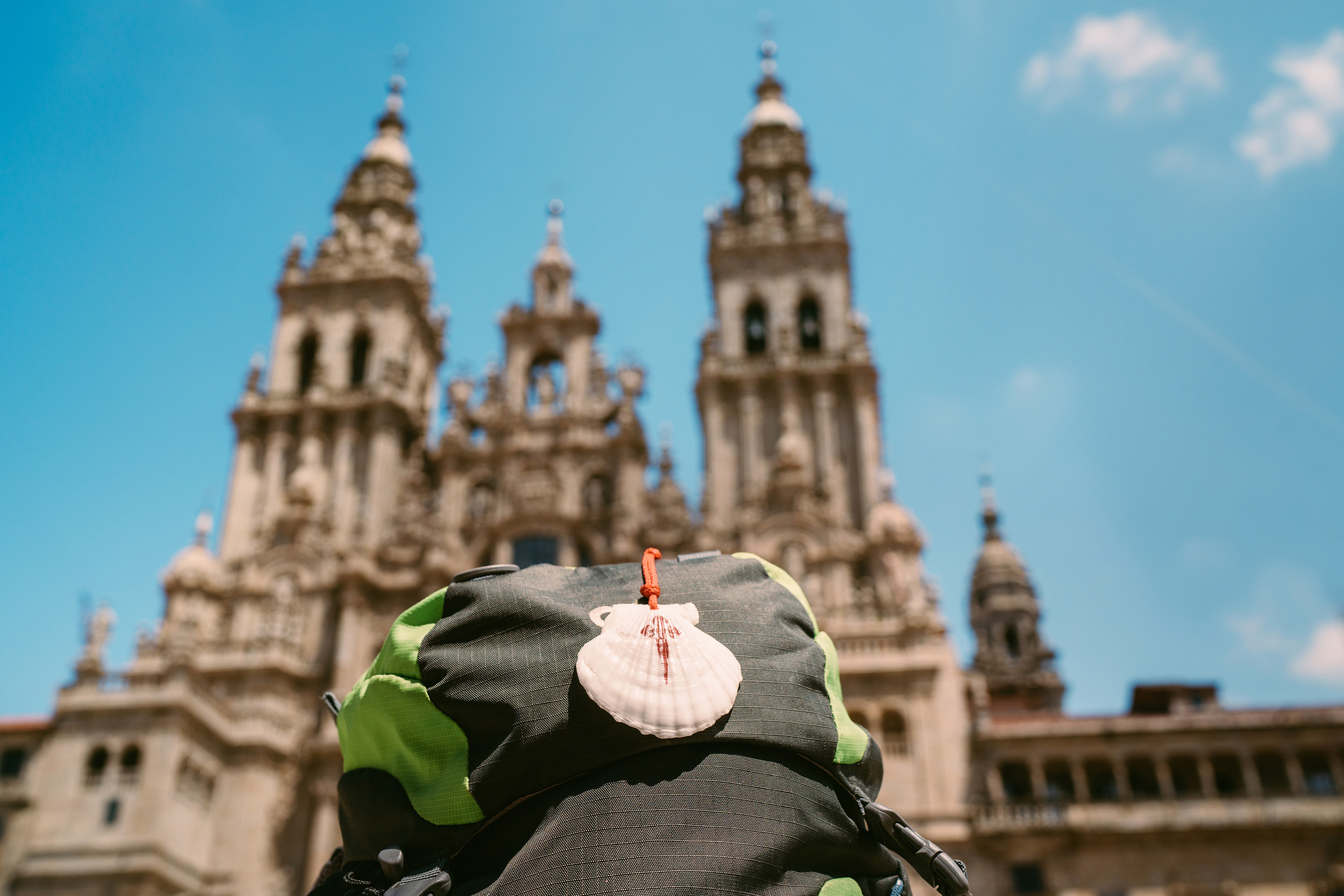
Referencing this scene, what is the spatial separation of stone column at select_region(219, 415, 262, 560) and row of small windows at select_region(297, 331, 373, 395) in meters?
2.45

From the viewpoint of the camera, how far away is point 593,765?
12.4 feet

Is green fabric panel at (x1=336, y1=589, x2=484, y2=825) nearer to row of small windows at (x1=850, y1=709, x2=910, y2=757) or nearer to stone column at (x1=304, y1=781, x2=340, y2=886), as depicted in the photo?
row of small windows at (x1=850, y1=709, x2=910, y2=757)

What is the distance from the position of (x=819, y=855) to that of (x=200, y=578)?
117 ft

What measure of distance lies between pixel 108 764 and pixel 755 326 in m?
22.3

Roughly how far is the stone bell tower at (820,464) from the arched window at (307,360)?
13836 mm

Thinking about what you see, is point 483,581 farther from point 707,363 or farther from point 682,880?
point 707,363

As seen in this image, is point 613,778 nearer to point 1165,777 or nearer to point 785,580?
point 785,580

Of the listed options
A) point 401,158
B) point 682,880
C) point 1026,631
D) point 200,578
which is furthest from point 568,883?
point 1026,631

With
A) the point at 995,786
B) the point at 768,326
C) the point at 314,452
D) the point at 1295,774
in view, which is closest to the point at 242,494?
the point at 314,452

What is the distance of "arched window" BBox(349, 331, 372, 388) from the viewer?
41.3m

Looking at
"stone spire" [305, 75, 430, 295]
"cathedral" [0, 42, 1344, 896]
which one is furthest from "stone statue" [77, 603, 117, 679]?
"stone spire" [305, 75, 430, 295]

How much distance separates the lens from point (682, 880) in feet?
11.4

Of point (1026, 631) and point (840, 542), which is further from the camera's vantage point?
point (1026, 631)

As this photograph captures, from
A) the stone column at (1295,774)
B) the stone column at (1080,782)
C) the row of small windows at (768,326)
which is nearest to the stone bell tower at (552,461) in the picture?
the row of small windows at (768,326)
